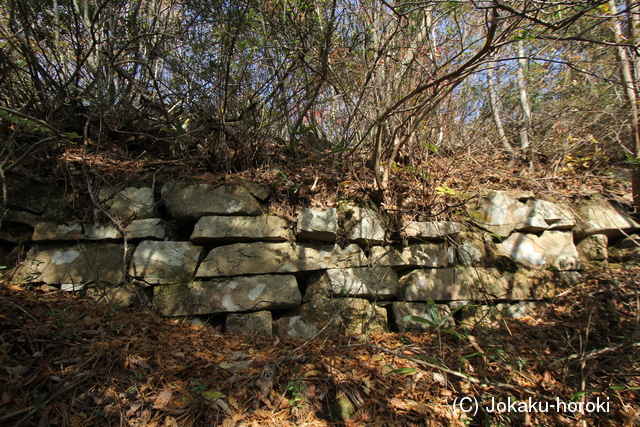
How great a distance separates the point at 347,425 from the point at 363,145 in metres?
3.19

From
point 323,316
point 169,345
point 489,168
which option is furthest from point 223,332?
point 489,168

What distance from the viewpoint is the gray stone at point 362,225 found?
3.32m

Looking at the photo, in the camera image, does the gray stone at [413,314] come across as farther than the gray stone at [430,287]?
No

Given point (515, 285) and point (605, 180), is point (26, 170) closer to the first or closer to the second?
point (515, 285)

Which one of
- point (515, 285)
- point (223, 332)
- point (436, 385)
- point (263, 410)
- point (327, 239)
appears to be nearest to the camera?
point (263, 410)

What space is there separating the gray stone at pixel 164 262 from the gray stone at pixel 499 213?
327cm

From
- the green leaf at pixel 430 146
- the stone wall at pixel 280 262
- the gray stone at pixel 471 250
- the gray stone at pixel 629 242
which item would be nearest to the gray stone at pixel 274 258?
the stone wall at pixel 280 262

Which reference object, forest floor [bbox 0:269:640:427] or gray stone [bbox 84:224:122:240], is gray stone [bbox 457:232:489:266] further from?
gray stone [bbox 84:224:122:240]

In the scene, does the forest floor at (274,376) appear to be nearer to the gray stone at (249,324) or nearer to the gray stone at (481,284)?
the gray stone at (249,324)

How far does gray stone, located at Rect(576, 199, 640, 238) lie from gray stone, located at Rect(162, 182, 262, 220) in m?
4.11

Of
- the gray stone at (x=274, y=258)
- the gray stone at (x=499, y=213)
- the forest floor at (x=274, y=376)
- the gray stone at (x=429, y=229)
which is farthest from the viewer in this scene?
the gray stone at (x=499, y=213)

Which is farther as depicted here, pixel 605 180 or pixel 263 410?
pixel 605 180

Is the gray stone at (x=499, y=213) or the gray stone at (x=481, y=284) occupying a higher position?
the gray stone at (x=499, y=213)

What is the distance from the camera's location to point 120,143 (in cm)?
372
